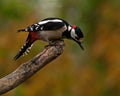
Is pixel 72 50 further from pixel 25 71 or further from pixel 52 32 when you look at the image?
pixel 25 71

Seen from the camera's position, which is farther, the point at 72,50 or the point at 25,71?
the point at 72,50

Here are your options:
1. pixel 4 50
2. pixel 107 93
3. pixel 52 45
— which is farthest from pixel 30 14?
pixel 52 45

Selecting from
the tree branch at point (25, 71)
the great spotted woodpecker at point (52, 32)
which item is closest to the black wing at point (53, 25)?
the great spotted woodpecker at point (52, 32)

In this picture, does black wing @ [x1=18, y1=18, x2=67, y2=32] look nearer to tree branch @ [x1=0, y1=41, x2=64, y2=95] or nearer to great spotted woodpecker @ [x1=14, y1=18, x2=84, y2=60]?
great spotted woodpecker @ [x1=14, y1=18, x2=84, y2=60]

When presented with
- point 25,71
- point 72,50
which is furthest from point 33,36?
point 72,50

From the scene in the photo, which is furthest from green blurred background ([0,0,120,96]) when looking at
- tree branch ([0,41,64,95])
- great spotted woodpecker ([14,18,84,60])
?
tree branch ([0,41,64,95])

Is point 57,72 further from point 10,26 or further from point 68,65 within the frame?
point 10,26
